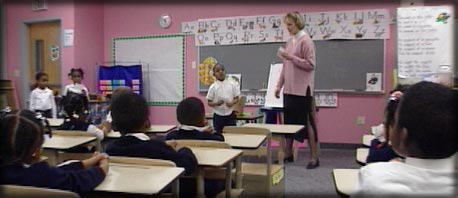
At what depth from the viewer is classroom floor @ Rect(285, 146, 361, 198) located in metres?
3.24

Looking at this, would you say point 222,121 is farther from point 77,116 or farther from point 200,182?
point 200,182

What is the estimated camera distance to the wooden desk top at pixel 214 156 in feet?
5.58

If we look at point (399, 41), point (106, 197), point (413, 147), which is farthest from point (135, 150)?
point (399, 41)

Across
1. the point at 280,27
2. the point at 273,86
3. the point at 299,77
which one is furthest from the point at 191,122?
the point at 280,27

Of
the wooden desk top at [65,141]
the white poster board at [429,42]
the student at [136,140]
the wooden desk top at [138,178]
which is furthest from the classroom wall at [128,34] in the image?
the wooden desk top at [138,178]

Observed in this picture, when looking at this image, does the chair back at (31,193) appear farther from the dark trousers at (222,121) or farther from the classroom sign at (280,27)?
the classroom sign at (280,27)

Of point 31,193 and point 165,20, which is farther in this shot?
point 165,20

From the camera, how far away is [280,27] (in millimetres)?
5668

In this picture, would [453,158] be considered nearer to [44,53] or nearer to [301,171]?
[301,171]

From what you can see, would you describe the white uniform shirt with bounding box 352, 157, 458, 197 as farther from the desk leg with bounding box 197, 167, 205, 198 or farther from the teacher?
the teacher

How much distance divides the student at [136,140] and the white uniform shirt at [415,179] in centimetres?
88

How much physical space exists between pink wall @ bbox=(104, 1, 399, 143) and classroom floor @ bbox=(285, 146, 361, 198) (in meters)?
0.30

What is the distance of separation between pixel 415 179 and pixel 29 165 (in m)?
1.14

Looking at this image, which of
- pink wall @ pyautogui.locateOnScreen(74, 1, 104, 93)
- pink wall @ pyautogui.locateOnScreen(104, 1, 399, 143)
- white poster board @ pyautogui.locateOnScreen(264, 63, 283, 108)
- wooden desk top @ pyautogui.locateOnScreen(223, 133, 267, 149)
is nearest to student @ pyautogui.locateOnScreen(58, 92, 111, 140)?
wooden desk top @ pyautogui.locateOnScreen(223, 133, 267, 149)
